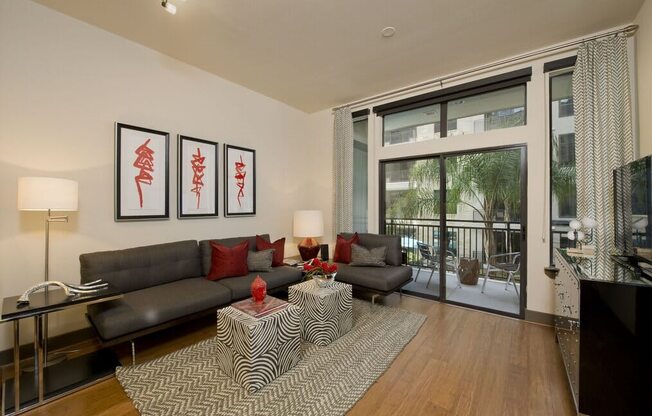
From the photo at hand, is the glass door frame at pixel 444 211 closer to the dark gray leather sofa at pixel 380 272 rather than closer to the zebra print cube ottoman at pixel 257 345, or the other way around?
the dark gray leather sofa at pixel 380 272

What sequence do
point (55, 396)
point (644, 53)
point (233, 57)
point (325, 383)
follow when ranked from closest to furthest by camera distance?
point (55, 396)
point (325, 383)
point (644, 53)
point (233, 57)

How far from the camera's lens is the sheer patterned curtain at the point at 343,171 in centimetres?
444

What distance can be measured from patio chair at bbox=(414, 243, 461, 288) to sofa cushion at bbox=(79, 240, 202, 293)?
3.09 m

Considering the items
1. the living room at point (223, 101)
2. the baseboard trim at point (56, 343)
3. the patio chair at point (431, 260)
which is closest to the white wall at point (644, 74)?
the living room at point (223, 101)

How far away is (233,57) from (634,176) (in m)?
3.85

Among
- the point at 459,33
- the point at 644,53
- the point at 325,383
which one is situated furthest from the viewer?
the point at 459,33

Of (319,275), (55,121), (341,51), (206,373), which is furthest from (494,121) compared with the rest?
(55,121)

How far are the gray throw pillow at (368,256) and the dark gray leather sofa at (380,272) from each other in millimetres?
68

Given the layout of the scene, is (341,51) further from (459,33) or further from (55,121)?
(55,121)

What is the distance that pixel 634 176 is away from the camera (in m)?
1.97

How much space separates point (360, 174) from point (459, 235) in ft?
5.88

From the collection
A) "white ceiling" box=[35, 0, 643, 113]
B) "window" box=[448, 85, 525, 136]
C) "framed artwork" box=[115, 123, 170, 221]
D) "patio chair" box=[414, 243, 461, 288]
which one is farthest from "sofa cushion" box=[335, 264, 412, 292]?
"white ceiling" box=[35, 0, 643, 113]

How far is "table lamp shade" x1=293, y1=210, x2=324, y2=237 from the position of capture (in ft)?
13.3

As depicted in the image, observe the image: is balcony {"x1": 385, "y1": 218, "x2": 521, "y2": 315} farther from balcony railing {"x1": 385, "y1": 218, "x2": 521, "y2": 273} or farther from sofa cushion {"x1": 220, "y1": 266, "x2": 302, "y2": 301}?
sofa cushion {"x1": 220, "y1": 266, "x2": 302, "y2": 301}
